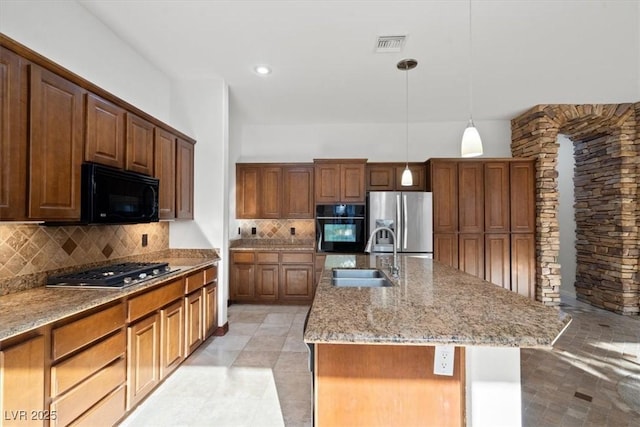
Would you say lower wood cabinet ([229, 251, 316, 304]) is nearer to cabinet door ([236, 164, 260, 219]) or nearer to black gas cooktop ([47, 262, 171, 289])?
cabinet door ([236, 164, 260, 219])

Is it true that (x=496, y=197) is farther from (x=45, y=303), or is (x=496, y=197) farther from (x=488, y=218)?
(x=45, y=303)

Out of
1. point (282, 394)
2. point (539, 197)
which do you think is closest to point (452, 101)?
point (539, 197)

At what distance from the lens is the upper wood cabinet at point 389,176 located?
15.6ft

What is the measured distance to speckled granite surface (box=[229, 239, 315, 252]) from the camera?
177 inches

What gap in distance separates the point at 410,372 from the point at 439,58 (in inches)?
116

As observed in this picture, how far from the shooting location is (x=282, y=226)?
504 cm

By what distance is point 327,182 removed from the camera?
4.58 meters

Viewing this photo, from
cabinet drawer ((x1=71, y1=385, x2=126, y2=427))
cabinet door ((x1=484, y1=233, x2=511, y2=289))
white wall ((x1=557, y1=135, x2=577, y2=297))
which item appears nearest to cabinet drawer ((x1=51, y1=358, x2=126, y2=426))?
cabinet drawer ((x1=71, y1=385, x2=126, y2=427))

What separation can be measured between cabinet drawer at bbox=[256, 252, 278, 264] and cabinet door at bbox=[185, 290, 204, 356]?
1.58 metres

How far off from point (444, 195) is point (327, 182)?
177cm

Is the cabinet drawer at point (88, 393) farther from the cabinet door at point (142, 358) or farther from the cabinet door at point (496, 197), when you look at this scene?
the cabinet door at point (496, 197)

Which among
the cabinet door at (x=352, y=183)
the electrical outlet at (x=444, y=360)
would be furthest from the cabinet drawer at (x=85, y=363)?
the cabinet door at (x=352, y=183)

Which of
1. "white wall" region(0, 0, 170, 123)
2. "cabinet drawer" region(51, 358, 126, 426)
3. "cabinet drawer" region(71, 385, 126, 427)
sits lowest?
"cabinet drawer" region(71, 385, 126, 427)

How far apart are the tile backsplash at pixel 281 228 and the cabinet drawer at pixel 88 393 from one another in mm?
3244
